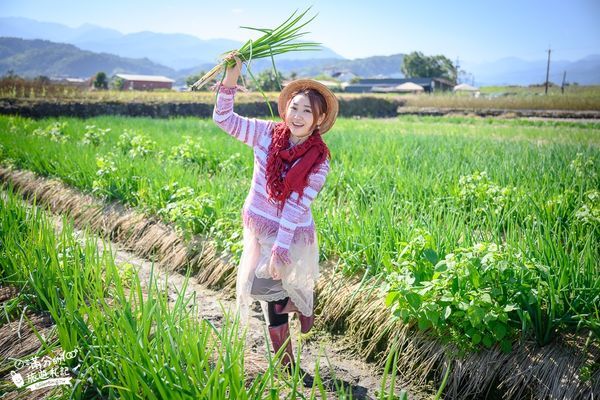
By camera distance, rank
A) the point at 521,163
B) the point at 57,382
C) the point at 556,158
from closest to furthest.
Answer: the point at 57,382 → the point at 521,163 → the point at 556,158

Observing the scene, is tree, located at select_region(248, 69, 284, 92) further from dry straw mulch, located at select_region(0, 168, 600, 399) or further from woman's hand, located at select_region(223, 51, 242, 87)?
dry straw mulch, located at select_region(0, 168, 600, 399)

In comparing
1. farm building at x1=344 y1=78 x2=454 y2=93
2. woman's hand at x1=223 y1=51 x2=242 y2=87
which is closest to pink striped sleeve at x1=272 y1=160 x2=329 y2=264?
woman's hand at x1=223 y1=51 x2=242 y2=87

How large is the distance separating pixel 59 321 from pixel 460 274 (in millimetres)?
1716

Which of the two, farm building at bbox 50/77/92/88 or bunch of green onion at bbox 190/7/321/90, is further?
farm building at bbox 50/77/92/88

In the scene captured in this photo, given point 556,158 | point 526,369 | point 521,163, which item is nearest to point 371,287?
point 526,369

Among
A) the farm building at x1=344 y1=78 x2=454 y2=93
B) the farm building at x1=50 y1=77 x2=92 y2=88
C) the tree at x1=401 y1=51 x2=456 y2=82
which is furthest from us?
the tree at x1=401 y1=51 x2=456 y2=82

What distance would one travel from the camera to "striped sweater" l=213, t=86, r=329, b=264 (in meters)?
2.06

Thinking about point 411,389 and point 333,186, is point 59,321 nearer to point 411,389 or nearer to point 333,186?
point 411,389

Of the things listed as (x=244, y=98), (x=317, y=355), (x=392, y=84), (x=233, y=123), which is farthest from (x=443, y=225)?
(x=392, y=84)

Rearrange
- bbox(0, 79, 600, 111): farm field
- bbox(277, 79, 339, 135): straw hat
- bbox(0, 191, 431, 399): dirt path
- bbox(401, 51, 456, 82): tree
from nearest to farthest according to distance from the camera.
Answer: bbox(277, 79, 339, 135): straw hat → bbox(0, 191, 431, 399): dirt path → bbox(0, 79, 600, 111): farm field → bbox(401, 51, 456, 82): tree

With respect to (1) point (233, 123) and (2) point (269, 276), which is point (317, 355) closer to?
(2) point (269, 276)

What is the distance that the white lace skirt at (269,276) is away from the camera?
217cm

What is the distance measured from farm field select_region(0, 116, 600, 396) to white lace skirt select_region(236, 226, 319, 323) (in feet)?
1.40

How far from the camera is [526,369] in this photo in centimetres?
211
